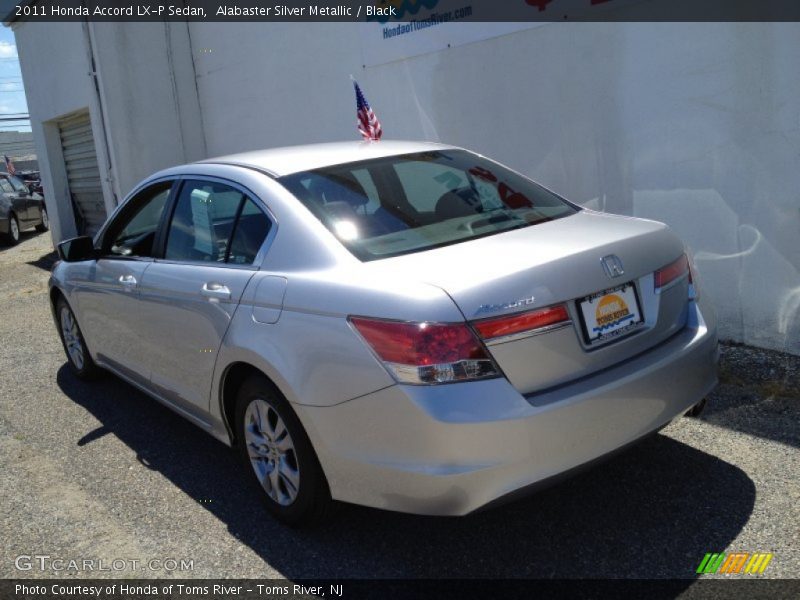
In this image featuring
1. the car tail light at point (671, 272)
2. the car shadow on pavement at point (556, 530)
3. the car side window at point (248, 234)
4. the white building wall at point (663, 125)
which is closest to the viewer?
the car shadow on pavement at point (556, 530)

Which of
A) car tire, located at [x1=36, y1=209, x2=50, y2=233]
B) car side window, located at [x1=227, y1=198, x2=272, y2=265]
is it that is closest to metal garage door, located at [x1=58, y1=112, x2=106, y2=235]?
car tire, located at [x1=36, y1=209, x2=50, y2=233]

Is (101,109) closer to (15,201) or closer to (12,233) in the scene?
(12,233)

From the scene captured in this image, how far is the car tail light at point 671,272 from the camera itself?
312 centimetres

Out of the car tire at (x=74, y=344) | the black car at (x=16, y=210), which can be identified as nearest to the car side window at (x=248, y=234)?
the car tire at (x=74, y=344)

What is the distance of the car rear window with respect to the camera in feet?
10.6

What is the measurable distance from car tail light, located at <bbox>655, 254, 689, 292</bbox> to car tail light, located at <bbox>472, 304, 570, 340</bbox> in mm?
547

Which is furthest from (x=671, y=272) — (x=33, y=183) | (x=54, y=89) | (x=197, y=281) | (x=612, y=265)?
(x=33, y=183)

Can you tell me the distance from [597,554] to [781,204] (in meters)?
2.79

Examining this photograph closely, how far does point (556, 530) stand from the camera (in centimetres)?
323

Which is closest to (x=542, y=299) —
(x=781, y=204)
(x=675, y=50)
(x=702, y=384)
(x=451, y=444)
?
(x=451, y=444)

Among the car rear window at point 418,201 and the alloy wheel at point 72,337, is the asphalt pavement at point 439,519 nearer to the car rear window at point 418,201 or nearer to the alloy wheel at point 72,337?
the alloy wheel at point 72,337

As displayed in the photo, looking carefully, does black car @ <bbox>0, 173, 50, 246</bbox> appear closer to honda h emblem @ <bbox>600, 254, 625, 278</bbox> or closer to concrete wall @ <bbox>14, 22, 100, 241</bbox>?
concrete wall @ <bbox>14, 22, 100, 241</bbox>

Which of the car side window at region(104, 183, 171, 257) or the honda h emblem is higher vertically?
the car side window at region(104, 183, 171, 257)

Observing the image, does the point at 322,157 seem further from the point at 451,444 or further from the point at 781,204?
the point at 781,204
